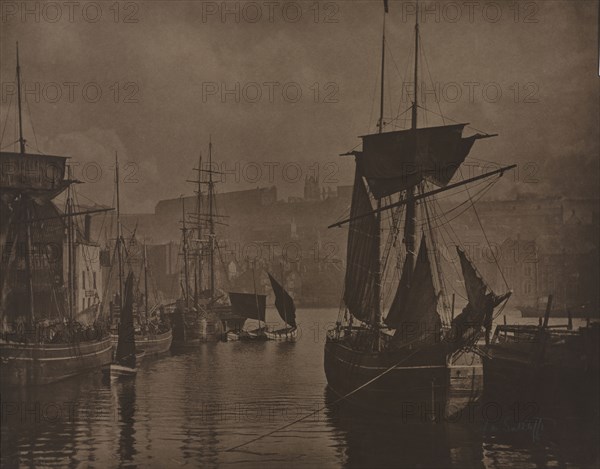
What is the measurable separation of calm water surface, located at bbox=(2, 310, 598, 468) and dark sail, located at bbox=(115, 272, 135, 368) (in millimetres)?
1536

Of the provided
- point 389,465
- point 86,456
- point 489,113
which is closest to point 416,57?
point 489,113

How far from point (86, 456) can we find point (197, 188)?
3690 mm

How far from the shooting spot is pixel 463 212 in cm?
1034

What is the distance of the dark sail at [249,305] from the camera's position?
12.1m

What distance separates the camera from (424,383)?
984 cm

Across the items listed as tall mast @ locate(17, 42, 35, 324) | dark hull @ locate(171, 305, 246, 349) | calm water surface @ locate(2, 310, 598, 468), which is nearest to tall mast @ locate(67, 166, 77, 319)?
tall mast @ locate(17, 42, 35, 324)

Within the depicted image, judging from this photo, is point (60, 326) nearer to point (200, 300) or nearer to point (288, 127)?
point (200, 300)

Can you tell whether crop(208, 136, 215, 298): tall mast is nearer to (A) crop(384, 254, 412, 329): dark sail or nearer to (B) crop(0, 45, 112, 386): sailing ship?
(B) crop(0, 45, 112, 386): sailing ship

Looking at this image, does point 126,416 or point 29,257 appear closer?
point 126,416

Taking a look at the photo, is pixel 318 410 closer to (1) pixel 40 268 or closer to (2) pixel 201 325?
(1) pixel 40 268

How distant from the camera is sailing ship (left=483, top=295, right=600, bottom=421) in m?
9.41

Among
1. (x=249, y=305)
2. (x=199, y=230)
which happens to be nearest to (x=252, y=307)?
→ (x=249, y=305)

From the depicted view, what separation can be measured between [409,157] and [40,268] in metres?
5.28

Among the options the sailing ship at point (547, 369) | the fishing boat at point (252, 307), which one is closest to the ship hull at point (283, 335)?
the fishing boat at point (252, 307)
